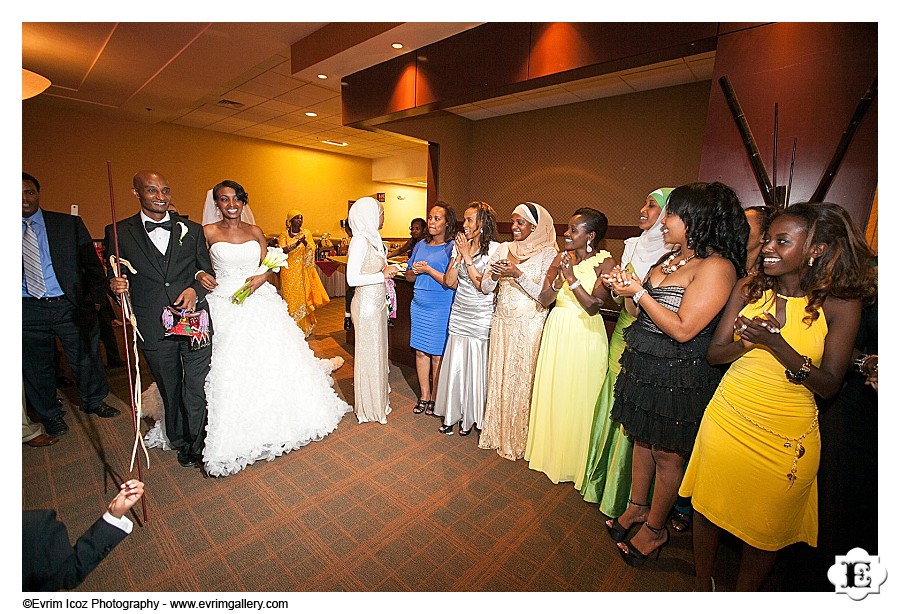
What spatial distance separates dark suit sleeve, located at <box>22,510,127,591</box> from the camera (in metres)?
1.10

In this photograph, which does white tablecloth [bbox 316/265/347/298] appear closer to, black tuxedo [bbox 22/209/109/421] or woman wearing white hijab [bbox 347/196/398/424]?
black tuxedo [bbox 22/209/109/421]

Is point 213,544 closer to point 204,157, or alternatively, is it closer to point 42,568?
point 42,568

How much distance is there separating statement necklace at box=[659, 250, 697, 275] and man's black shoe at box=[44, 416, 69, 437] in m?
4.09

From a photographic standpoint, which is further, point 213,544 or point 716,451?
point 213,544

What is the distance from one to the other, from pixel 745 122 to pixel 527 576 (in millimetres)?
2829

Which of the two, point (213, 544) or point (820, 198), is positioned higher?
point (820, 198)

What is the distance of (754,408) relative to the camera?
5.19 feet

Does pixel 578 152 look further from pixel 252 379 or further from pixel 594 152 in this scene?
pixel 252 379

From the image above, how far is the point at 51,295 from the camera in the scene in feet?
9.77

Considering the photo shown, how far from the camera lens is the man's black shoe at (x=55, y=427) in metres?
3.06

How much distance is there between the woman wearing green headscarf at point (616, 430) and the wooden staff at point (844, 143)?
961 millimetres

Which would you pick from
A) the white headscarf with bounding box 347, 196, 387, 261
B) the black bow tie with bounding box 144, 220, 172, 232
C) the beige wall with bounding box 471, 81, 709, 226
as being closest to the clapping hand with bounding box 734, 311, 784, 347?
the white headscarf with bounding box 347, 196, 387, 261
